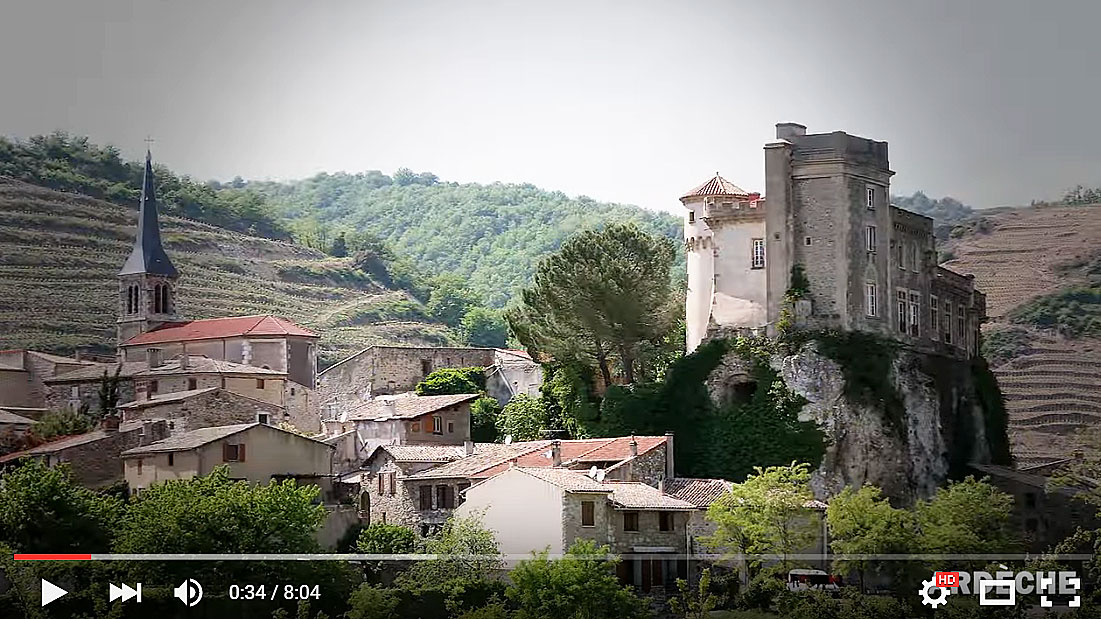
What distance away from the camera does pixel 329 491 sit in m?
36.6

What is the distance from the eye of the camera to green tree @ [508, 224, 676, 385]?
1549 inches

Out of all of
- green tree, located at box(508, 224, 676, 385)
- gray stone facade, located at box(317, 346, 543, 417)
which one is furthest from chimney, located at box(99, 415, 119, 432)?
green tree, located at box(508, 224, 676, 385)

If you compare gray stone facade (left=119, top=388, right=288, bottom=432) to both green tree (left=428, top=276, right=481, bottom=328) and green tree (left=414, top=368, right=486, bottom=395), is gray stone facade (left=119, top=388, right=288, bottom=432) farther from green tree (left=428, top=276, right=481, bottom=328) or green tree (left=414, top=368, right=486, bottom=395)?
green tree (left=428, top=276, right=481, bottom=328)

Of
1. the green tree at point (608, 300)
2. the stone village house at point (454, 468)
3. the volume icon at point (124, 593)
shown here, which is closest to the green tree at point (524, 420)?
the green tree at point (608, 300)

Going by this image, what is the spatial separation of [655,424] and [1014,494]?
6.56 metres

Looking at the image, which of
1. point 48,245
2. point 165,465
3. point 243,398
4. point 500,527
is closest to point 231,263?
point 48,245

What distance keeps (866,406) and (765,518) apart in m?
4.51

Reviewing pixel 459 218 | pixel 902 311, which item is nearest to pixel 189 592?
pixel 902 311

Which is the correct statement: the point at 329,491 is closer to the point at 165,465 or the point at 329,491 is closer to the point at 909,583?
the point at 165,465

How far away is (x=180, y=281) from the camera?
56344 mm

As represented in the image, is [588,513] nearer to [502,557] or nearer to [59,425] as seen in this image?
[502,557]

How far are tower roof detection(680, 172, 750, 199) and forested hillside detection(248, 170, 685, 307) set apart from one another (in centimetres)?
4074

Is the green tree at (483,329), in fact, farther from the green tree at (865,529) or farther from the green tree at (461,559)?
the green tree at (461,559)

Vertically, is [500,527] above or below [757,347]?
below
